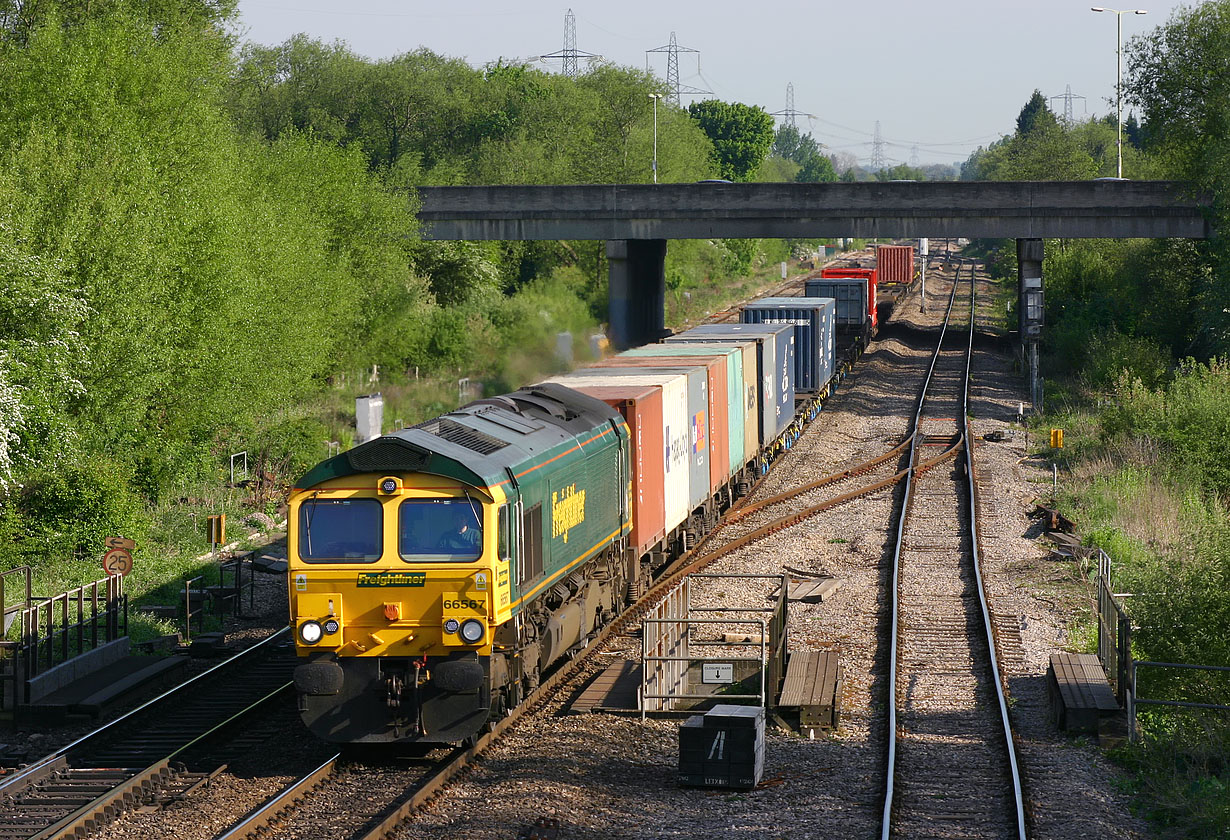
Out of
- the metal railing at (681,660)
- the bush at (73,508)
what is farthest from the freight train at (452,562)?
the bush at (73,508)

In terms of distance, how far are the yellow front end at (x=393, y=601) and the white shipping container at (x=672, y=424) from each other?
24.6 ft

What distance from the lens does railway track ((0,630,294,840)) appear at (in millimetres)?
12281

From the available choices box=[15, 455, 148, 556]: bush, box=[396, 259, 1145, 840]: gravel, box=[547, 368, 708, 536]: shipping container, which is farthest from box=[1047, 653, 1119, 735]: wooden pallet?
box=[15, 455, 148, 556]: bush

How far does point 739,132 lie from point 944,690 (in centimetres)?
14392

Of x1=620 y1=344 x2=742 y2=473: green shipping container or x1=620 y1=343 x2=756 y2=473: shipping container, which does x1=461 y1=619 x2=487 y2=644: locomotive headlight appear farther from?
x1=620 y1=344 x2=742 y2=473: green shipping container

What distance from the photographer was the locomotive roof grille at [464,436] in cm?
1395

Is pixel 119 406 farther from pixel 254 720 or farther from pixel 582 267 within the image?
pixel 582 267

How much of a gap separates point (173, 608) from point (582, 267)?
156 feet

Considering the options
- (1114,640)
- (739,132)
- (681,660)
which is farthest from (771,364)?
(739,132)

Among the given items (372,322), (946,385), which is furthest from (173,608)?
(946,385)

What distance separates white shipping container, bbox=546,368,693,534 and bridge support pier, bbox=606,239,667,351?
2876cm

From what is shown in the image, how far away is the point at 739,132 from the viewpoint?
156 meters

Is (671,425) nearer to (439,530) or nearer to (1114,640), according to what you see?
(1114,640)

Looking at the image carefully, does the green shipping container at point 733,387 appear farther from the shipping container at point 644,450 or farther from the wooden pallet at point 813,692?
the wooden pallet at point 813,692
